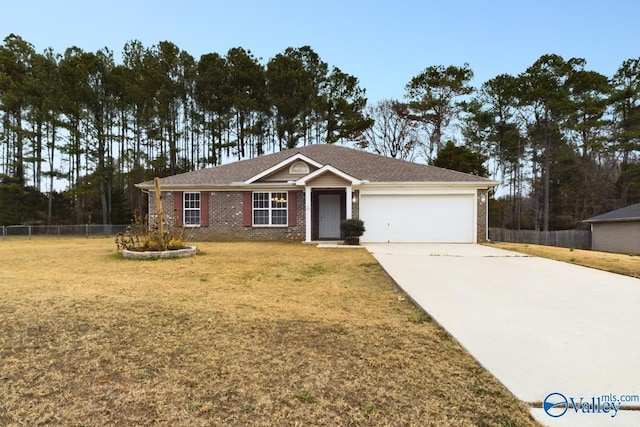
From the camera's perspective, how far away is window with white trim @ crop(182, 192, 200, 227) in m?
15.3

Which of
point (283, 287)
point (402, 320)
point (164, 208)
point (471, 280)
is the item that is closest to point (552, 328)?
point (402, 320)

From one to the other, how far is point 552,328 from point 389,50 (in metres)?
17.1

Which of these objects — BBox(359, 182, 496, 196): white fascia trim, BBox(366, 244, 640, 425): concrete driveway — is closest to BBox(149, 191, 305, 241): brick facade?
BBox(359, 182, 496, 196): white fascia trim

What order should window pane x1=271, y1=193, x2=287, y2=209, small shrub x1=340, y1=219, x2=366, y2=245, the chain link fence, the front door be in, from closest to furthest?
1. small shrub x1=340, y1=219, x2=366, y2=245
2. window pane x1=271, y1=193, x2=287, y2=209
3. the front door
4. the chain link fence

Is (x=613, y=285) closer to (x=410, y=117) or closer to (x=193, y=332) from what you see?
(x=193, y=332)

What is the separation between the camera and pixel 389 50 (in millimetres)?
17500

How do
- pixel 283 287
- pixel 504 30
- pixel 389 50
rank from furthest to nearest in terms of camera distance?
pixel 389 50 < pixel 504 30 < pixel 283 287

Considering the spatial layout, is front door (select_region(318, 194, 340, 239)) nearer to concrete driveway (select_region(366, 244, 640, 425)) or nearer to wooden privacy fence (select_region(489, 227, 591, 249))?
concrete driveway (select_region(366, 244, 640, 425))

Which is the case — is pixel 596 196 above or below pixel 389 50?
below

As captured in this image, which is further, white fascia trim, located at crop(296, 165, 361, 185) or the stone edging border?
white fascia trim, located at crop(296, 165, 361, 185)

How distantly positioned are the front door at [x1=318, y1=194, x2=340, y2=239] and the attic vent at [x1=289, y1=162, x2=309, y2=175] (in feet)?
4.51

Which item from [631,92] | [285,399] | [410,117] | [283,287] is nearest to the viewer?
[285,399]

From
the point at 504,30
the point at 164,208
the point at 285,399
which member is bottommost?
the point at 285,399

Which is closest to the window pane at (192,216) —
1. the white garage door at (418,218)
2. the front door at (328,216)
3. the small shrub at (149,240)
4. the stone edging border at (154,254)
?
the small shrub at (149,240)
